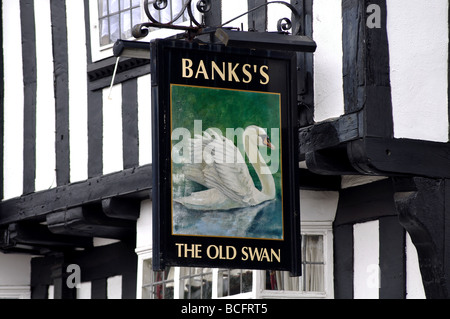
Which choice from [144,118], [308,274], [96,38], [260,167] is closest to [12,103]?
[96,38]

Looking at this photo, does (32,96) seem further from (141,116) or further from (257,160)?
(257,160)

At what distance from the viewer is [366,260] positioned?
12.7 meters

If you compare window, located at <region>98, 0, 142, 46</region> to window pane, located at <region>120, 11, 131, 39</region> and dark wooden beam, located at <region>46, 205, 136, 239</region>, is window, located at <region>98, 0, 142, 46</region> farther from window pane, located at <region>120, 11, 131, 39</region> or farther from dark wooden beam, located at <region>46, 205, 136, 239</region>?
dark wooden beam, located at <region>46, 205, 136, 239</region>

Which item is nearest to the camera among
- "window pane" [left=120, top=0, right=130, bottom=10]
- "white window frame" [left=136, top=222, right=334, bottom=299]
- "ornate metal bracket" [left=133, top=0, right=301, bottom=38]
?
"ornate metal bracket" [left=133, top=0, right=301, bottom=38]

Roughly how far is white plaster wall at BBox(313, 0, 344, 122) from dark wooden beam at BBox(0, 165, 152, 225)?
224cm

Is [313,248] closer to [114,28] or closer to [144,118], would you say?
[144,118]

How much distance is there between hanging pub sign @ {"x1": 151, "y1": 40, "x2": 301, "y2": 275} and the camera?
11539mm

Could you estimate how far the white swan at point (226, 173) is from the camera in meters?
11.7

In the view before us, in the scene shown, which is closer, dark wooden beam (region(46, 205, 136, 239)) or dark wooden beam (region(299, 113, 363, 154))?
dark wooden beam (region(299, 113, 363, 154))

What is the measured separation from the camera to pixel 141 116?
14.1 metres

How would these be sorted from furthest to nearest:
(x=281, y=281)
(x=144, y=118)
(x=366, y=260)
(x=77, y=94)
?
(x=77, y=94)
(x=144, y=118)
(x=281, y=281)
(x=366, y=260)

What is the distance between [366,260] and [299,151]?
4.03 ft

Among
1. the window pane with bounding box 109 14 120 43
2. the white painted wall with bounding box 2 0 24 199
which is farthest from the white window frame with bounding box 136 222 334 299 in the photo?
the white painted wall with bounding box 2 0 24 199

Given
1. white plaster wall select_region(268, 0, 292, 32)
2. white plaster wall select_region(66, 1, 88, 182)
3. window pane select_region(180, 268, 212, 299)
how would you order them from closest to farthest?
white plaster wall select_region(268, 0, 292, 32) → window pane select_region(180, 268, 212, 299) → white plaster wall select_region(66, 1, 88, 182)
